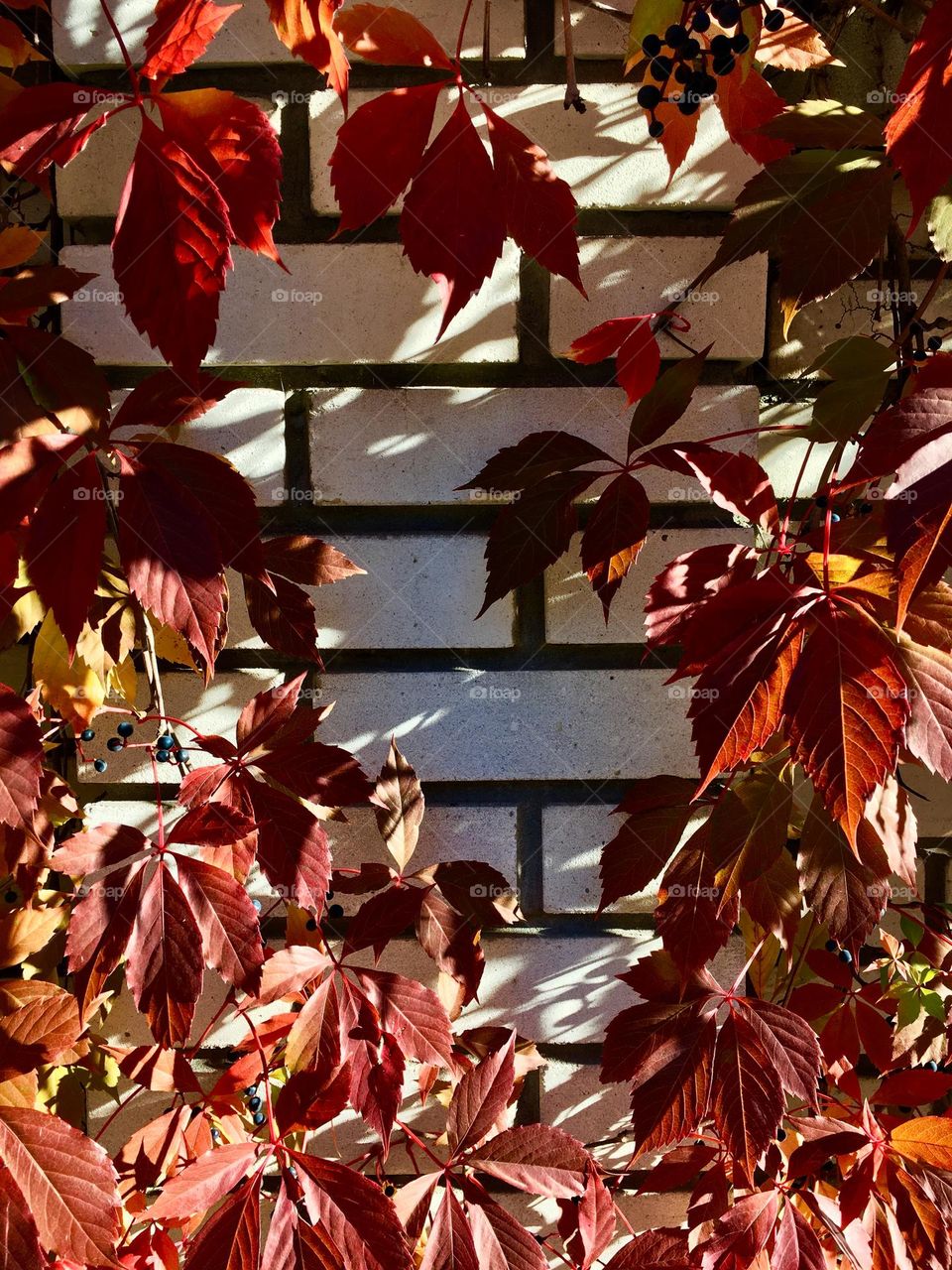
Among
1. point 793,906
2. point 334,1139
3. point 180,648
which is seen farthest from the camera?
point 334,1139

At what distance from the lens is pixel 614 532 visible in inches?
40.2

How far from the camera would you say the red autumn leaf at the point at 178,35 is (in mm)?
769

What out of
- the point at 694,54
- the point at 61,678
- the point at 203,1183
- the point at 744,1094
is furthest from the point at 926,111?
the point at 203,1183

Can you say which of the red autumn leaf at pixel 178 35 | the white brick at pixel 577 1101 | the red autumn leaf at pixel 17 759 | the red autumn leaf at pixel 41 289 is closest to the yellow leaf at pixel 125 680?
the red autumn leaf at pixel 17 759

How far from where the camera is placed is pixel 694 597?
3.16 ft

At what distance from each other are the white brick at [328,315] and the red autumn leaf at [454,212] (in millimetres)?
299

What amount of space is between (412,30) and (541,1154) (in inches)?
43.2

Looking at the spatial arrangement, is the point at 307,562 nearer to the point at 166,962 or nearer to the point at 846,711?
the point at 166,962

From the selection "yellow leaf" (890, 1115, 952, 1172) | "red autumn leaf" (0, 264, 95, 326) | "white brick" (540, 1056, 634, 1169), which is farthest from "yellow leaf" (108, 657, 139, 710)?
"yellow leaf" (890, 1115, 952, 1172)

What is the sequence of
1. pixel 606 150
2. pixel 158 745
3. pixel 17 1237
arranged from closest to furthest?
1. pixel 17 1237
2. pixel 158 745
3. pixel 606 150

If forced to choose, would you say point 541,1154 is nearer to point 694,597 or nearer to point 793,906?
point 793,906

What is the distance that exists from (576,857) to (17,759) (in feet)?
2.33

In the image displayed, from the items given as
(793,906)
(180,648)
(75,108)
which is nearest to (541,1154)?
(793,906)

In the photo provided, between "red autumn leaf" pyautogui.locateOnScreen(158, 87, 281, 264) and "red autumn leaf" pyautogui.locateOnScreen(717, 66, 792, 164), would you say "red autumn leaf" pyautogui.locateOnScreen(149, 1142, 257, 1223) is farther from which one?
"red autumn leaf" pyautogui.locateOnScreen(717, 66, 792, 164)
